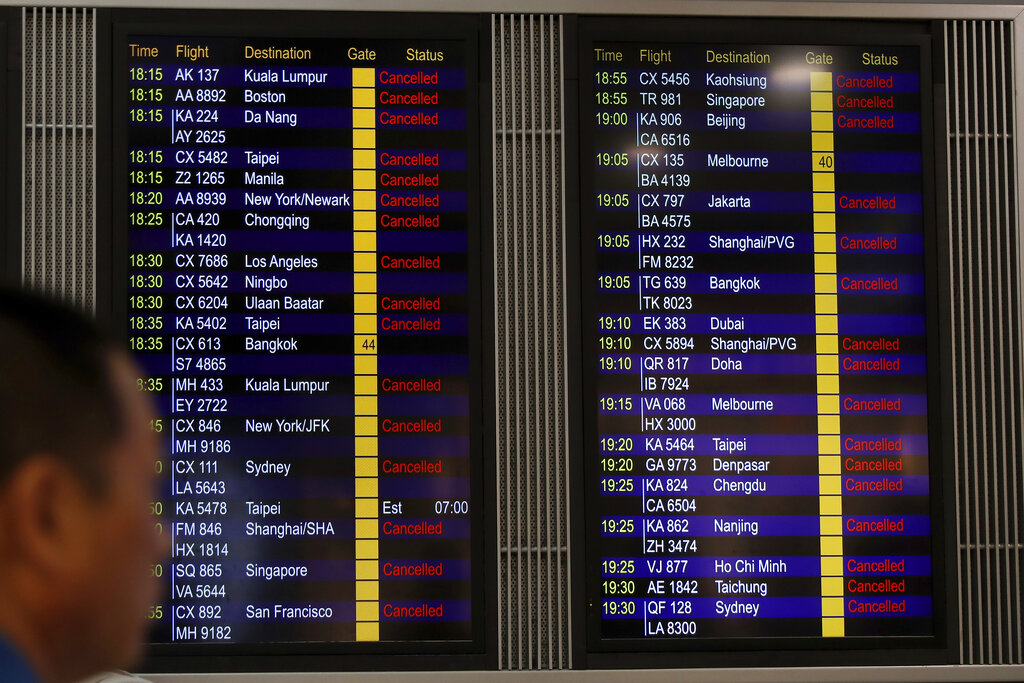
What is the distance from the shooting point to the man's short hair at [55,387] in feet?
2.00

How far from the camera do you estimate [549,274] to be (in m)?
2.85

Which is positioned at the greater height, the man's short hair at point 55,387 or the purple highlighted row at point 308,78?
the purple highlighted row at point 308,78

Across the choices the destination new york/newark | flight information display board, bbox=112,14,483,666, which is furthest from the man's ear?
the destination new york/newark

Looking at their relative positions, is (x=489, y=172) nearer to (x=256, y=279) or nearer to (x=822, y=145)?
(x=256, y=279)

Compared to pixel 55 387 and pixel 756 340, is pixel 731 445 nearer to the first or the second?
pixel 756 340

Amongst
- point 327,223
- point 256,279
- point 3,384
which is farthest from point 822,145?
point 3,384

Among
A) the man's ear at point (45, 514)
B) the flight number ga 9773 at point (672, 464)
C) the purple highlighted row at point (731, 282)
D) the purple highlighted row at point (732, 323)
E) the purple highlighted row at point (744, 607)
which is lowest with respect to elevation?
the purple highlighted row at point (744, 607)

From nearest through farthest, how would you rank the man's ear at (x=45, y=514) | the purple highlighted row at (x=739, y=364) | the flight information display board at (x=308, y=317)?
the man's ear at (x=45, y=514) < the flight information display board at (x=308, y=317) < the purple highlighted row at (x=739, y=364)

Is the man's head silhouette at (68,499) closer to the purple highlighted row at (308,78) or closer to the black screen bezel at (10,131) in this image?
the purple highlighted row at (308,78)

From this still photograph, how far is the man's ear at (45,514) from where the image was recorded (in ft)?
1.90

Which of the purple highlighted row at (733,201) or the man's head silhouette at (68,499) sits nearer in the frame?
the man's head silhouette at (68,499)

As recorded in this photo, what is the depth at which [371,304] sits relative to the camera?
280cm

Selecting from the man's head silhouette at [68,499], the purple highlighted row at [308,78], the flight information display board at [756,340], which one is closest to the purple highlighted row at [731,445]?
the flight information display board at [756,340]

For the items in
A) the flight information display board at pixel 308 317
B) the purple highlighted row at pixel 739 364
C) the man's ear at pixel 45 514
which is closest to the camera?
the man's ear at pixel 45 514
